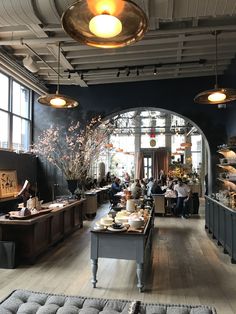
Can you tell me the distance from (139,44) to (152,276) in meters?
4.47

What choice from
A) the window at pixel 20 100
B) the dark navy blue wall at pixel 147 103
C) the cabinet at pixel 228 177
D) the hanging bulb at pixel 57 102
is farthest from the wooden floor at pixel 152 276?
the window at pixel 20 100

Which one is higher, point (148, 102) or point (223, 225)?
point (148, 102)

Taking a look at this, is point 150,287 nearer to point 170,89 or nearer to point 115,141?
point 170,89

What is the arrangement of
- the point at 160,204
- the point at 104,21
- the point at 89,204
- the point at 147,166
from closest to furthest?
the point at 104,21 → the point at 89,204 → the point at 160,204 → the point at 147,166

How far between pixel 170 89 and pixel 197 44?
2.48 m

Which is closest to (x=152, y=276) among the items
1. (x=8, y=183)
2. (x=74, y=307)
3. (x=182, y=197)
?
(x=74, y=307)

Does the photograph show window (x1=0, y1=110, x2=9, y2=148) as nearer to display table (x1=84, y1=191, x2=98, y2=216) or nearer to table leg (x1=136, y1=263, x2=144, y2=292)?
display table (x1=84, y1=191, x2=98, y2=216)

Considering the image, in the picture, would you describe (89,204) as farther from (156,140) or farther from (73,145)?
(156,140)

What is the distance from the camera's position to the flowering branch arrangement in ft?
28.3

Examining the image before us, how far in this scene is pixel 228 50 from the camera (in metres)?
7.04

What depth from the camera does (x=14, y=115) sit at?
8.74 m

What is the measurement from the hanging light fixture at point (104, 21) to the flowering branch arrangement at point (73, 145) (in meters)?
6.13

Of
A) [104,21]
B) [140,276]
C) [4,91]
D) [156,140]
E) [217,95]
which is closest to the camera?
[104,21]

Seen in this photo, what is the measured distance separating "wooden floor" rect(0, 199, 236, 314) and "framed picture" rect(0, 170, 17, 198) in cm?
221
